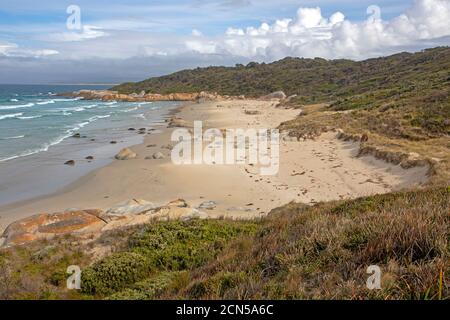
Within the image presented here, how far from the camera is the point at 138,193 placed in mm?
15820

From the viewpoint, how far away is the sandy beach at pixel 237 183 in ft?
45.3

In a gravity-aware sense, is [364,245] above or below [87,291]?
above
